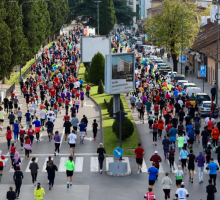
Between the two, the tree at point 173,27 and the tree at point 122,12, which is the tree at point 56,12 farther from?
the tree at point 173,27

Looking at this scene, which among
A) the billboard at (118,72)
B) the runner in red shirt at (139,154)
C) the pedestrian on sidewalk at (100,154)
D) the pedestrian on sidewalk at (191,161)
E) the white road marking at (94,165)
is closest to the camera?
the pedestrian on sidewalk at (191,161)

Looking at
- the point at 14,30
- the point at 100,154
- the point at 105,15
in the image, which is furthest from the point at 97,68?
the point at 105,15

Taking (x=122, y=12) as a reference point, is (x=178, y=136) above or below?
below

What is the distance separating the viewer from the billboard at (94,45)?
208 feet

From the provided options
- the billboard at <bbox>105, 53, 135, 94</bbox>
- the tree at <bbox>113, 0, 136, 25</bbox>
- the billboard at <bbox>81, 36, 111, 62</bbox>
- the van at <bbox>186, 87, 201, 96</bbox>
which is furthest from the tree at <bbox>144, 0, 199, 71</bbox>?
the tree at <bbox>113, 0, 136, 25</bbox>

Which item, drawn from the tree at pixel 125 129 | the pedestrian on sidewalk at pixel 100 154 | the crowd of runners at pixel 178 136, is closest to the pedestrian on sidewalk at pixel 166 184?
the crowd of runners at pixel 178 136

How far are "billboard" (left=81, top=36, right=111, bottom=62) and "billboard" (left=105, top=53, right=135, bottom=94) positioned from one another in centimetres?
3142

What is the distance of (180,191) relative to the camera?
20125mm

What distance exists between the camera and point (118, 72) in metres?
31.8

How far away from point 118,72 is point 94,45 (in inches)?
1265

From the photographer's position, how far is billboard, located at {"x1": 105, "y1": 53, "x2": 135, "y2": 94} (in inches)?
1235

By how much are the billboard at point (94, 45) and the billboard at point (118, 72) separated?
3142cm

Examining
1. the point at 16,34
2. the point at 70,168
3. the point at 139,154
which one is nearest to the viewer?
the point at 70,168

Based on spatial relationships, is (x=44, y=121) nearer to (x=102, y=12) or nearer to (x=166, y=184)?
(x=166, y=184)
